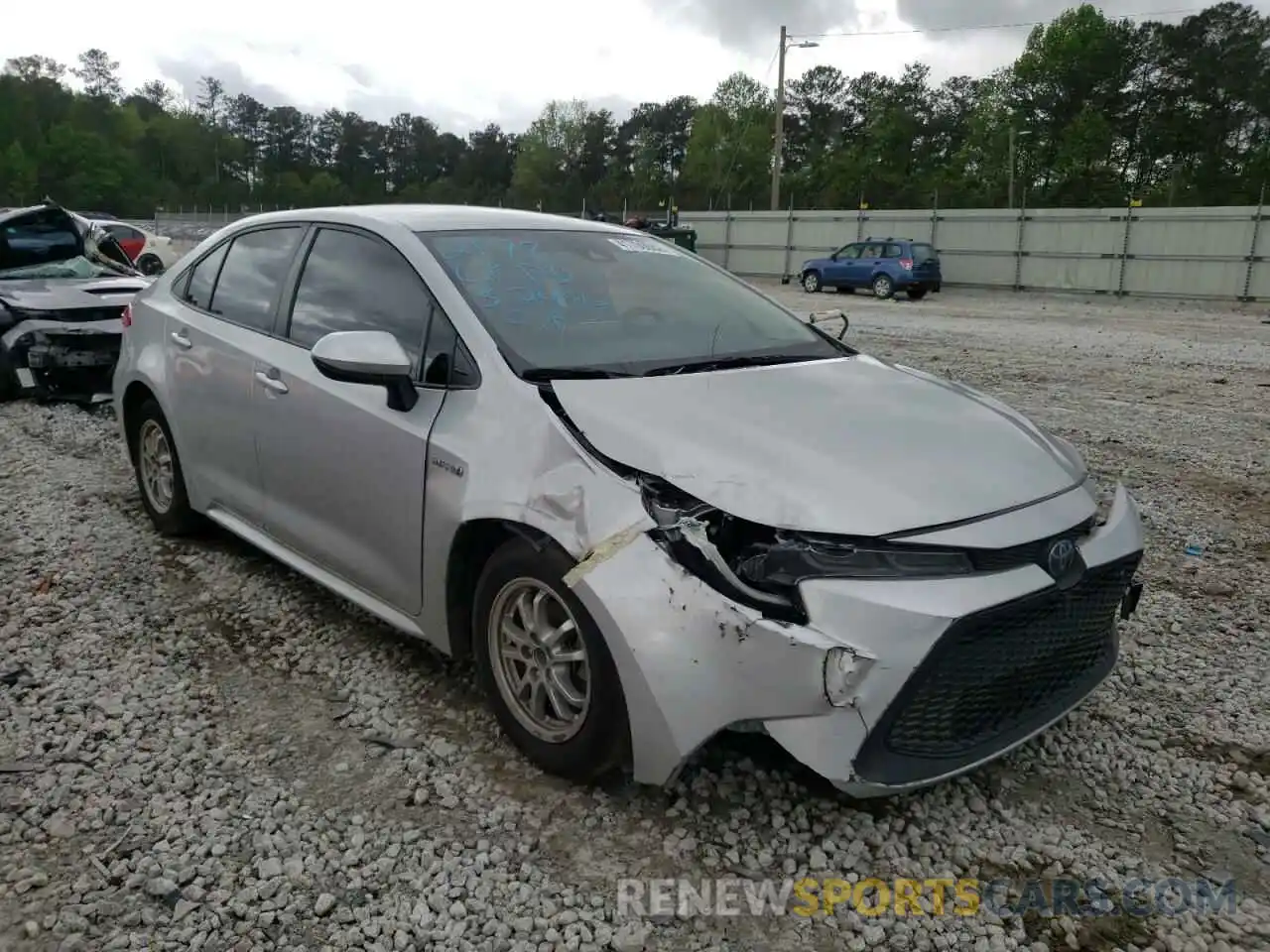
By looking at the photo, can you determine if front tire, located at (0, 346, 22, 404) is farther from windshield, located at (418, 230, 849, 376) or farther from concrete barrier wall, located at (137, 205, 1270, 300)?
concrete barrier wall, located at (137, 205, 1270, 300)

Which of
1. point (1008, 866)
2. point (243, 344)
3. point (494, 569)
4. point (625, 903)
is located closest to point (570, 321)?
point (494, 569)

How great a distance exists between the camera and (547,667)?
2.77m

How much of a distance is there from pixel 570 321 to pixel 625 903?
1816mm

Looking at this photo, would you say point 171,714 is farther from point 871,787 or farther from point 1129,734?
point 1129,734

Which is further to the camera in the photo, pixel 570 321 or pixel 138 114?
pixel 138 114

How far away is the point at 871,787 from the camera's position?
2.35 m

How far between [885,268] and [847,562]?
77.2ft

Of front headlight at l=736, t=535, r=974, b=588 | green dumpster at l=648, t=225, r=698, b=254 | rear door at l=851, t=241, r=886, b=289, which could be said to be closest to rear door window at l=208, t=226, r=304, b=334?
front headlight at l=736, t=535, r=974, b=588

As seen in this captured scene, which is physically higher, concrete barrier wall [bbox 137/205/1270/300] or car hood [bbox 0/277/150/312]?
concrete barrier wall [bbox 137/205/1270/300]

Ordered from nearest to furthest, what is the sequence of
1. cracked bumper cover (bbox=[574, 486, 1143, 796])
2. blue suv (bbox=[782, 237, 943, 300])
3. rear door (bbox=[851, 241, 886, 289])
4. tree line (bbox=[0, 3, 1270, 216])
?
cracked bumper cover (bbox=[574, 486, 1143, 796]), blue suv (bbox=[782, 237, 943, 300]), rear door (bbox=[851, 241, 886, 289]), tree line (bbox=[0, 3, 1270, 216])

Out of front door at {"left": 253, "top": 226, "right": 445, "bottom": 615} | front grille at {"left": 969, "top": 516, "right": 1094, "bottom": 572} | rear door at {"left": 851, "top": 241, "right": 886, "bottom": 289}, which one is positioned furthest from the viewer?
rear door at {"left": 851, "top": 241, "right": 886, "bottom": 289}

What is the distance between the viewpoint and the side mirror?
2973mm

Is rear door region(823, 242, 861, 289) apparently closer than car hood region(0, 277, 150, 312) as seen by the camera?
No

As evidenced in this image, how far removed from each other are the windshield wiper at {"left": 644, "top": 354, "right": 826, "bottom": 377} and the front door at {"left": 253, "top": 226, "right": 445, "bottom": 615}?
0.71 meters
